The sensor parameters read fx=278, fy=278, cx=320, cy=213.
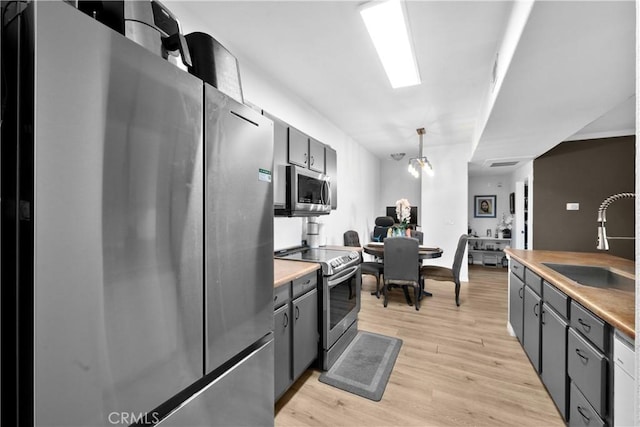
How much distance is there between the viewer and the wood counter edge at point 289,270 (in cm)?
167

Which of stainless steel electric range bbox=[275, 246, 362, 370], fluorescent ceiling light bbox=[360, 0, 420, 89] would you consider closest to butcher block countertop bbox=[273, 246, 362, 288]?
stainless steel electric range bbox=[275, 246, 362, 370]

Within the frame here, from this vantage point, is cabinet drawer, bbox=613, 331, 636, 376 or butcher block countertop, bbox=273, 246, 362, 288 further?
butcher block countertop, bbox=273, 246, 362, 288

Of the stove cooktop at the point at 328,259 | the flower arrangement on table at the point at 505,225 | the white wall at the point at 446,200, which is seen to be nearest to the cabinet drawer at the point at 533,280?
the stove cooktop at the point at 328,259

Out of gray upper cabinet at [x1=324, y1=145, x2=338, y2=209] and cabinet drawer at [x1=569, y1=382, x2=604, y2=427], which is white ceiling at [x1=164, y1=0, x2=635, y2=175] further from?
cabinet drawer at [x1=569, y1=382, x2=604, y2=427]

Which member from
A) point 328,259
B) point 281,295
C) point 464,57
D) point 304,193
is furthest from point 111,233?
point 464,57

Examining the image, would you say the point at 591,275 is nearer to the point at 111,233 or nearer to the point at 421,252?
the point at 421,252

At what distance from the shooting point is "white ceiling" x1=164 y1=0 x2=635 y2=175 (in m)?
1.42

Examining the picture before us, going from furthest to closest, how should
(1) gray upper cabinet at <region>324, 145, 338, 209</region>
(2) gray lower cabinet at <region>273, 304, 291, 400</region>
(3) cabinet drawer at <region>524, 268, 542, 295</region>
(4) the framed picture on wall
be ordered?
(4) the framed picture on wall < (1) gray upper cabinet at <region>324, 145, 338, 209</region> < (3) cabinet drawer at <region>524, 268, 542, 295</region> < (2) gray lower cabinet at <region>273, 304, 291, 400</region>

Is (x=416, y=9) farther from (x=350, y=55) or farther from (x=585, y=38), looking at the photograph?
(x=585, y=38)

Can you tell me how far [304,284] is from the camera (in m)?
1.99

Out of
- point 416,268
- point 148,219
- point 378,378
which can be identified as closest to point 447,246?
point 416,268

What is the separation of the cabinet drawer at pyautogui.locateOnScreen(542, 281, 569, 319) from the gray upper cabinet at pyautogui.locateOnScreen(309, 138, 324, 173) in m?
2.09
